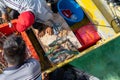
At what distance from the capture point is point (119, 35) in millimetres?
6156

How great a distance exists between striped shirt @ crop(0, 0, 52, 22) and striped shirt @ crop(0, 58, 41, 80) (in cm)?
167

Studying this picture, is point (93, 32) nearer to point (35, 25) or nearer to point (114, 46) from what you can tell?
point (114, 46)

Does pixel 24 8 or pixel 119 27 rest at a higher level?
pixel 24 8

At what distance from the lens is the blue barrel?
266 inches

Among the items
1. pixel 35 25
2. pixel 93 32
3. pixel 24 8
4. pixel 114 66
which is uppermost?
pixel 24 8

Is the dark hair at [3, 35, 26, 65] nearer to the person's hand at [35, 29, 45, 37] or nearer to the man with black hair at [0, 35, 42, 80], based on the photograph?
the man with black hair at [0, 35, 42, 80]

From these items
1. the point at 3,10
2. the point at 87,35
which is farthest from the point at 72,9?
the point at 3,10

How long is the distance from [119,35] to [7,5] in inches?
81.5

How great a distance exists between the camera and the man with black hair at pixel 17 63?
171 inches

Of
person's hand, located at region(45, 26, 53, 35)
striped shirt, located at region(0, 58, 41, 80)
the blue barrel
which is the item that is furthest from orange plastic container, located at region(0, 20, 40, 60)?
striped shirt, located at region(0, 58, 41, 80)

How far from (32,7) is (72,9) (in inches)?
46.1

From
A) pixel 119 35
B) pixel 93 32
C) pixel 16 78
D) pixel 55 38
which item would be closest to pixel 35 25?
pixel 55 38

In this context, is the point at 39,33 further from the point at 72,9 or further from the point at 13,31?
the point at 72,9

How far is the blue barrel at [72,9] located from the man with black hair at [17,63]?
87.0 inches
